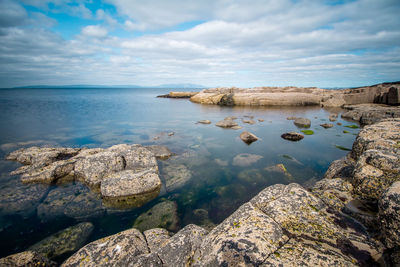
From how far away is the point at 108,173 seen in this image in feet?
24.3

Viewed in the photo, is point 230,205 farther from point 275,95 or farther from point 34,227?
point 275,95

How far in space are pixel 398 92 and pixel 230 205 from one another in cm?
2989

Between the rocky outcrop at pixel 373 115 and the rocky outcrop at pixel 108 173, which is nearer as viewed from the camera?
the rocky outcrop at pixel 108 173

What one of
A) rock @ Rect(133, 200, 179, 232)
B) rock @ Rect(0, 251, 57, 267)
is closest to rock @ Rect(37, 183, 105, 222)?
rock @ Rect(133, 200, 179, 232)

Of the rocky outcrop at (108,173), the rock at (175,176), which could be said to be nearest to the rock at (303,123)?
the rock at (175,176)

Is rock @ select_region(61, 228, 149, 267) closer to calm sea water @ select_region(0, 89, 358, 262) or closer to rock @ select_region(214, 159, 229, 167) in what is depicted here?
calm sea water @ select_region(0, 89, 358, 262)

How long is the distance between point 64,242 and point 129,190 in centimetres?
219

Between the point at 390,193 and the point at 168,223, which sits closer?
the point at 390,193

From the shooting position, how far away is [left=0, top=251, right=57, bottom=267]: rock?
332 cm

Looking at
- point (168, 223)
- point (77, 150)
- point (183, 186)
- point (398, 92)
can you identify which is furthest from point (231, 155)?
point (398, 92)

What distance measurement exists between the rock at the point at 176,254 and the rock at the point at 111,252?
412 mm

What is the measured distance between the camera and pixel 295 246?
2.71 metres

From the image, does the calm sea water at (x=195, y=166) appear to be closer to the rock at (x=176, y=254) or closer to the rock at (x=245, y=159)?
the rock at (x=245, y=159)

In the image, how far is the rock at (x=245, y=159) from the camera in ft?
29.7
